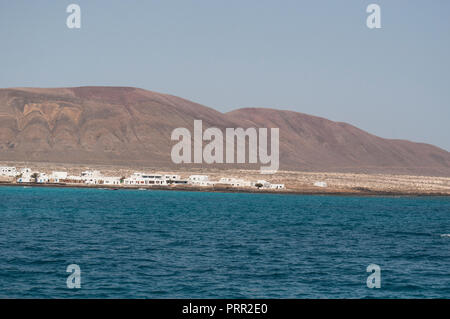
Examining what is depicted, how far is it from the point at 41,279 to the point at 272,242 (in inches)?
1009

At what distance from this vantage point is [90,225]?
70.2 meters
